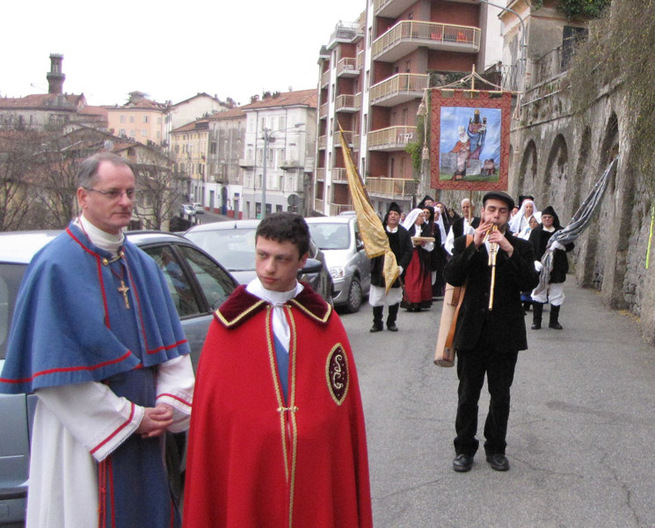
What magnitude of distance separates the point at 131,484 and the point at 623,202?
36.8 feet

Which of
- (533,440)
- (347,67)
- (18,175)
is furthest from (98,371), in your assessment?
(347,67)

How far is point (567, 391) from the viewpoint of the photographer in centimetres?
763

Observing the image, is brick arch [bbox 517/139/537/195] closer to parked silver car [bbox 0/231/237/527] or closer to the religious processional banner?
the religious processional banner

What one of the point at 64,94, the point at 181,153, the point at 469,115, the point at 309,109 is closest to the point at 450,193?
the point at 469,115

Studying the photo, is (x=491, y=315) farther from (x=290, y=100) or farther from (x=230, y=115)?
(x=230, y=115)

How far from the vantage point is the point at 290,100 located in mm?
80812

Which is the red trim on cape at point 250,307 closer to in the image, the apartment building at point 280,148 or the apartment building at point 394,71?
the apartment building at point 394,71

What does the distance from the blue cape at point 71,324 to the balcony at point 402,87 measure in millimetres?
42133

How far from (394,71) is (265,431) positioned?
50.8m

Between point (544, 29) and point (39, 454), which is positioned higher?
point (544, 29)

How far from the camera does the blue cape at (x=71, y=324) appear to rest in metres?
2.60

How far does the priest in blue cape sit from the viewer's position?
8.68 ft

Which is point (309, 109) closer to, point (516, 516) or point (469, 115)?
point (469, 115)

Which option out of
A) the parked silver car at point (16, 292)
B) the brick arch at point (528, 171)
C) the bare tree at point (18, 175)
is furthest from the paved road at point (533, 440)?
the bare tree at point (18, 175)
